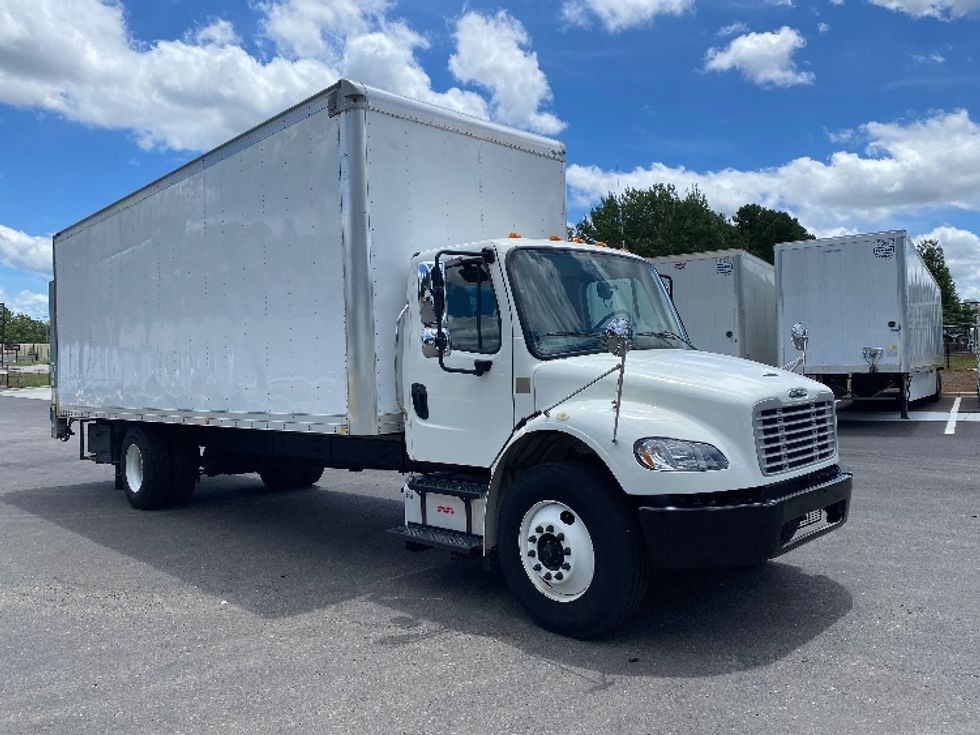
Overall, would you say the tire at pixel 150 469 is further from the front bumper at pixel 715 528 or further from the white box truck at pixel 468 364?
the front bumper at pixel 715 528

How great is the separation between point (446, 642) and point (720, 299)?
43.2ft

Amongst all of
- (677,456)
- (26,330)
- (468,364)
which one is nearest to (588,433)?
(677,456)

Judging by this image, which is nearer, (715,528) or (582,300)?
(715,528)

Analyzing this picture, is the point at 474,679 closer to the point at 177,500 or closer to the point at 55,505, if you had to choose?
the point at 177,500

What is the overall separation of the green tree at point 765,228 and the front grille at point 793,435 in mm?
52479

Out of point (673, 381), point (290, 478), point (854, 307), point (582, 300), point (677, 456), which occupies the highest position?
point (854, 307)

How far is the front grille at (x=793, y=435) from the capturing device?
464 centimetres

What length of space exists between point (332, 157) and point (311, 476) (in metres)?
5.73

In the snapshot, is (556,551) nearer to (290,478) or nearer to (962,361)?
(290,478)

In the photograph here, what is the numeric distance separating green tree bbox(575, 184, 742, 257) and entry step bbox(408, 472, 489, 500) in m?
39.6

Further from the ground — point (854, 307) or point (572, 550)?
point (854, 307)

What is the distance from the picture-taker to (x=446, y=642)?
4910 millimetres

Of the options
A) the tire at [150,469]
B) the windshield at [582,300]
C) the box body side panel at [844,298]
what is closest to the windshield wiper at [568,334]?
the windshield at [582,300]

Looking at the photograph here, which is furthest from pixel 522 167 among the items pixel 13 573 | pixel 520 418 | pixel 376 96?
pixel 13 573
